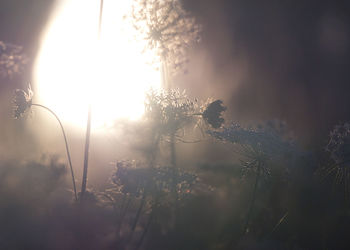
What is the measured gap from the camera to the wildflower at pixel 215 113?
6.27 ft

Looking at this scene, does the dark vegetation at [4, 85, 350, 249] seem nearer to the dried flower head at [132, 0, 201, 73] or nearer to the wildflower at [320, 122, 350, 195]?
the wildflower at [320, 122, 350, 195]

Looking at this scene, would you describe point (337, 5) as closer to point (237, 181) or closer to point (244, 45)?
point (244, 45)

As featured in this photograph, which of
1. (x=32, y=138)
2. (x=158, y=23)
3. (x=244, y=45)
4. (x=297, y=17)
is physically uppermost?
(x=297, y=17)

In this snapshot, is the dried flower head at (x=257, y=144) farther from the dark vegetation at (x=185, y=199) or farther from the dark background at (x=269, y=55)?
the dark background at (x=269, y=55)

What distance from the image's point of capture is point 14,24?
3.99m

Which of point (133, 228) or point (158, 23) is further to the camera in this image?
point (158, 23)

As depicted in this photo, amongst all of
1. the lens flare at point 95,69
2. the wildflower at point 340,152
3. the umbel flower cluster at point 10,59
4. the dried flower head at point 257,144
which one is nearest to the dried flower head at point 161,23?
the lens flare at point 95,69

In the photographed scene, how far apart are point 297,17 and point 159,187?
3215 mm

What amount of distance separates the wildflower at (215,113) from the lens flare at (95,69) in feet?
1.38

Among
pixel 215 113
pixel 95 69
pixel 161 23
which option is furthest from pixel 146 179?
pixel 161 23

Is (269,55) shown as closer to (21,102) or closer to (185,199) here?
(185,199)

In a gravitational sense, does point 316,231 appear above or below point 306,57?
below

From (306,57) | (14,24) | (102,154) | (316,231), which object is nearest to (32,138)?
(102,154)

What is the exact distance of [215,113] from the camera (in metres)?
1.92
